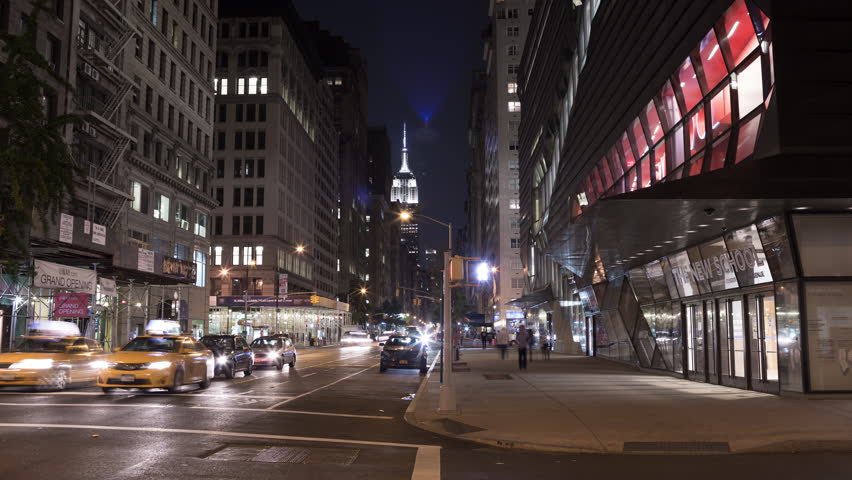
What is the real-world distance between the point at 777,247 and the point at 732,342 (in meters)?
4.40

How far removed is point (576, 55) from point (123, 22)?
28021 millimetres

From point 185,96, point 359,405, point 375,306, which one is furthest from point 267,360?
point 375,306

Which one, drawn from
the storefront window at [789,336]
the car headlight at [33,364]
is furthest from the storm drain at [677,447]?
the car headlight at [33,364]

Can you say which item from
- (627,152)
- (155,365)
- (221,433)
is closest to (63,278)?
(155,365)

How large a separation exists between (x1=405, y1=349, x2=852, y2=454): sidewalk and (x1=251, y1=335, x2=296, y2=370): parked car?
13758 mm

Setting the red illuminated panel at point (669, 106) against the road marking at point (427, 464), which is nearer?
the road marking at point (427, 464)

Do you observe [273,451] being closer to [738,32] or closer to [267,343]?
[738,32]

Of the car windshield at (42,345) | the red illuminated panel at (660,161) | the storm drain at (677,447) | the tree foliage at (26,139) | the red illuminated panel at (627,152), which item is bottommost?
the storm drain at (677,447)

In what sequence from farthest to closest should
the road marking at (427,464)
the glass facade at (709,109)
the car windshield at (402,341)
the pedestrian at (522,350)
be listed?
1. the car windshield at (402,341)
2. the pedestrian at (522,350)
3. the glass facade at (709,109)
4. the road marking at (427,464)

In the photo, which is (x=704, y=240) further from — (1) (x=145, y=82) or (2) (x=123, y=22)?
(1) (x=145, y=82)

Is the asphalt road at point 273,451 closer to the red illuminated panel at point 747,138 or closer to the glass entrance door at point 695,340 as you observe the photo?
the red illuminated panel at point 747,138

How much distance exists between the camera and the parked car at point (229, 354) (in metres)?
27.3

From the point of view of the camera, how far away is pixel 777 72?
49.6 feet

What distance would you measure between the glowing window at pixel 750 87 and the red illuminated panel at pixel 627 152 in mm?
9601
